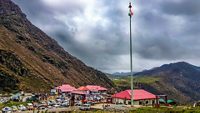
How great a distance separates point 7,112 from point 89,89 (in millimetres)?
40404

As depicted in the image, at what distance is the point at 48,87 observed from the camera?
633 ft

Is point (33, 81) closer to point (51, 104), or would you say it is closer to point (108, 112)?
point (51, 104)

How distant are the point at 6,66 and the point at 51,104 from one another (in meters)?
115

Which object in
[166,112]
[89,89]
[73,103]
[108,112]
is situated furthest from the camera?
[89,89]

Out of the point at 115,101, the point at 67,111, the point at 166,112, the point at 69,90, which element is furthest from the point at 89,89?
the point at 166,112

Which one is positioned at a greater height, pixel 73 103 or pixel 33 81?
pixel 33 81

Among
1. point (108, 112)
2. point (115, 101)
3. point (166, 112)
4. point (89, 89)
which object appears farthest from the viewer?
point (89, 89)

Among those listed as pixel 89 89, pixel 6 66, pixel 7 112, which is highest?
pixel 6 66

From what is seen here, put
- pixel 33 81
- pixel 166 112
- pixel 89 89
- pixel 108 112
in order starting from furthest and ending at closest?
pixel 33 81 < pixel 89 89 < pixel 108 112 < pixel 166 112

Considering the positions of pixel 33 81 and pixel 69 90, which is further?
pixel 33 81

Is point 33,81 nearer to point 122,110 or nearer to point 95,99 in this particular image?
point 95,99

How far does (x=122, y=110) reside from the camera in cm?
7088

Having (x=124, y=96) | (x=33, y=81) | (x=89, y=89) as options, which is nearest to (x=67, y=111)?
(x=124, y=96)

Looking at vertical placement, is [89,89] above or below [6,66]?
below
